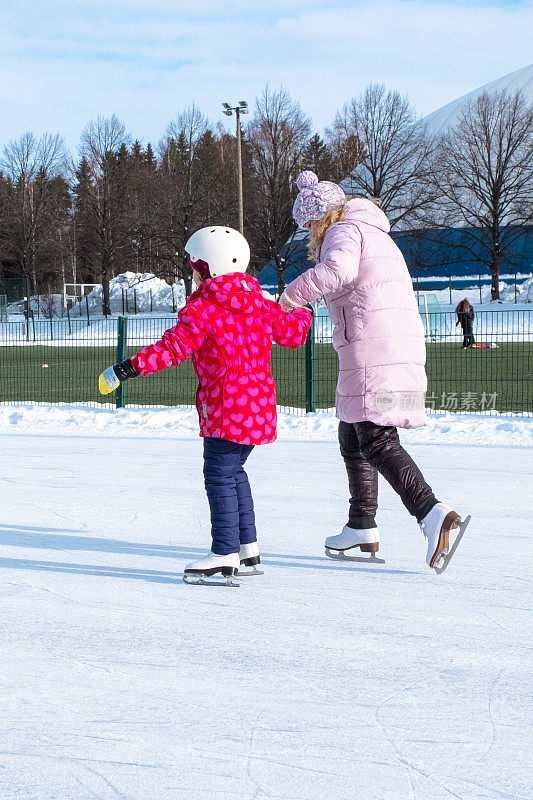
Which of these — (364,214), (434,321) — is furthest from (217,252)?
(434,321)

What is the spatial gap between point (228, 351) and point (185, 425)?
602cm

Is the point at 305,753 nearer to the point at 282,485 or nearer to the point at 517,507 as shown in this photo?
the point at 517,507

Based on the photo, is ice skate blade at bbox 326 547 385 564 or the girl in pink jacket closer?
the girl in pink jacket

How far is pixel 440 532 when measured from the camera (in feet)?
12.2

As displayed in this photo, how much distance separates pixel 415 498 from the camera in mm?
3820

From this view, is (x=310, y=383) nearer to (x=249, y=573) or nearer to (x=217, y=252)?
(x=249, y=573)

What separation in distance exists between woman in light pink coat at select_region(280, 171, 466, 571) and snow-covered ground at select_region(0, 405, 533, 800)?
386mm

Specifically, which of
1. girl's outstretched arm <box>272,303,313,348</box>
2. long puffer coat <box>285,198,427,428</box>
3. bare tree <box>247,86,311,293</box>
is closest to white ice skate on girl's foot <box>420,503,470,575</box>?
long puffer coat <box>285,198,427,428</box>

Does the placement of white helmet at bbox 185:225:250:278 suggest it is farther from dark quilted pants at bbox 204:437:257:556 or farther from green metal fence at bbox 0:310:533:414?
green metal fence at bbox 0:310:533:414

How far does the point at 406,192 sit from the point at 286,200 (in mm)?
6578

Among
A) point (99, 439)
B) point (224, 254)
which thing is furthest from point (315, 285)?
point (99, 439)

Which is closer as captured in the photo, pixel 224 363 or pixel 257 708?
pixel 257 708

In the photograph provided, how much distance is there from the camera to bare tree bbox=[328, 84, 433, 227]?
50344 millimetres

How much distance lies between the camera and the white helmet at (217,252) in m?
3.69
